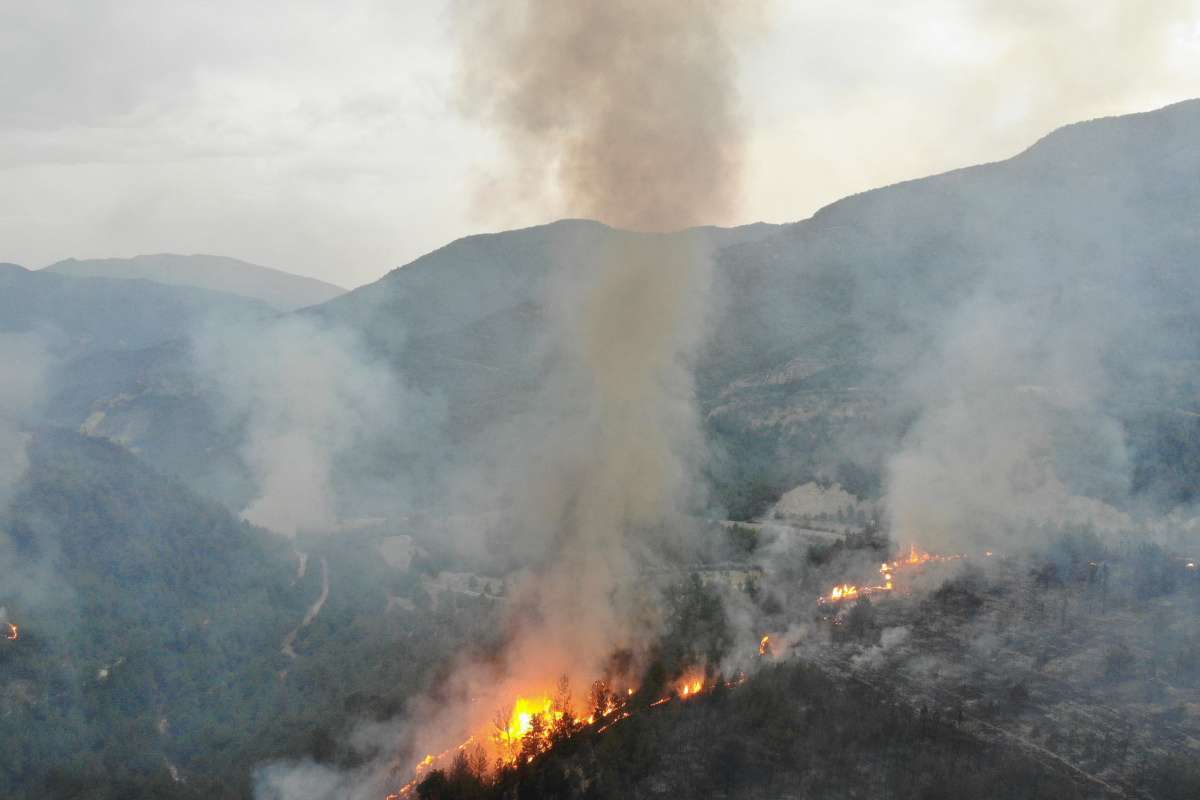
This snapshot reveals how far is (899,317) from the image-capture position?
432ft

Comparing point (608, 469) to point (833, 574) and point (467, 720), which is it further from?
point (467, 720)

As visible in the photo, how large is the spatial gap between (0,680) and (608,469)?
111 feet

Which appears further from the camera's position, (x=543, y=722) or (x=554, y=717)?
(x=554, y=717)

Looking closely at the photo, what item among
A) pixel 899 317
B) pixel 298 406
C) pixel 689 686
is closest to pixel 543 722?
pixel 689 686

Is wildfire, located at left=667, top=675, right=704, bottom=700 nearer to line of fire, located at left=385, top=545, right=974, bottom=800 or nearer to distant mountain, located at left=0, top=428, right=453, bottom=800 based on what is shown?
line of fire, located at left=385, top=545, right=974, bottom=800

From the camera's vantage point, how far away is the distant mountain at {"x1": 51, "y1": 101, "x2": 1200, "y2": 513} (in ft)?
334

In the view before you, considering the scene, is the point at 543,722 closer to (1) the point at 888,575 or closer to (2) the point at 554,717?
(2) the point at 554,717

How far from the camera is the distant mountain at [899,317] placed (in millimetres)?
101812

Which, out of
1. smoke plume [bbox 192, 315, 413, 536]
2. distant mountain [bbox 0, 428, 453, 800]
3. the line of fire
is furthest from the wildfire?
smoke plume [bbox 192, 315, 413, 536]

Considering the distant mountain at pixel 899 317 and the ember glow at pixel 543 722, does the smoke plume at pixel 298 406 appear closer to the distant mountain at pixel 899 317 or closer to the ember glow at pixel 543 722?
the distant mountain at pixel 899 317

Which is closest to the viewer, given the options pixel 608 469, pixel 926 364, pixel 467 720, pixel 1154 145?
pixel 467 720

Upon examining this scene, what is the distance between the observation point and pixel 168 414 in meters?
140

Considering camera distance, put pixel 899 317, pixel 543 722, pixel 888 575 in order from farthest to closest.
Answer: pixel 899 317 < pixel 888 575 < pixel 543 722

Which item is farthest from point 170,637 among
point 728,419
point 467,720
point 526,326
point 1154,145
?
point 1154,145
